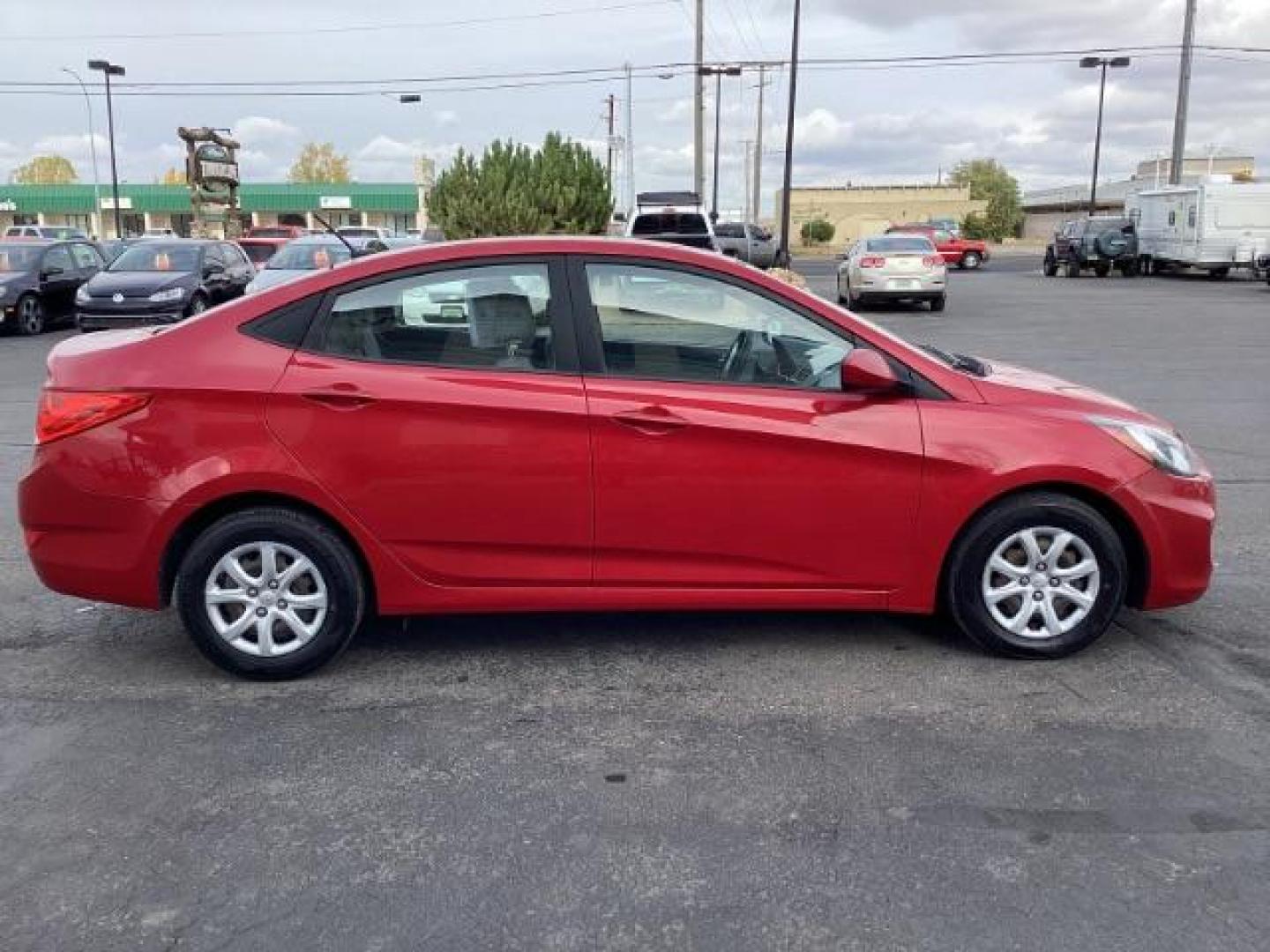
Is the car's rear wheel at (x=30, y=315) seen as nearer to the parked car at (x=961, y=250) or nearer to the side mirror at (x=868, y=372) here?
the side mirror at (x=868, y=372)

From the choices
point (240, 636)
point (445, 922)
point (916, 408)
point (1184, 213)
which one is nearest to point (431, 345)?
point (240, 636)

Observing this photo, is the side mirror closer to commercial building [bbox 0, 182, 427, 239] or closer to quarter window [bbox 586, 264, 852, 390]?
quarter window [bbox 586, 264, 852, 390]

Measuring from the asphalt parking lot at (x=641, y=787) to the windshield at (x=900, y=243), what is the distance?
18.8 m

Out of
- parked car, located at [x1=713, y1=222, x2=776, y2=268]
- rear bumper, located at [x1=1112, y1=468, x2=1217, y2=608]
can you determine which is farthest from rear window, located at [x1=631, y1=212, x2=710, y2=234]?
rear bumper, located at [x1=1112, y1=468, x2=1217, y2=608]

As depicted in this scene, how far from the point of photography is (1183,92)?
4000 centimetres

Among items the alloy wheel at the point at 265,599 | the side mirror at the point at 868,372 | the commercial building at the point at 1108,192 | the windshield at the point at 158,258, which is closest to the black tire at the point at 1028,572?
the side mirror at the point at 868,372

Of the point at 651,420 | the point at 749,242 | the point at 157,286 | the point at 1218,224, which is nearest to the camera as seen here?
the point at 651,420

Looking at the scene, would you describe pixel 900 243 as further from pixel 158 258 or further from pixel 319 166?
pixel 319 166

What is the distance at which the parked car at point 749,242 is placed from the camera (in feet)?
122

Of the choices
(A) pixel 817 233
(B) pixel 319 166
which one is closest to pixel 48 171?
(B) pixel 319 166

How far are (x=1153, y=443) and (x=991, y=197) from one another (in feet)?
339

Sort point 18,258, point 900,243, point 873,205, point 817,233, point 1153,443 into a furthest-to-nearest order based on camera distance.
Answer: point 873,205, point 817,233, point 900,243, point 18,258, point 1153,443

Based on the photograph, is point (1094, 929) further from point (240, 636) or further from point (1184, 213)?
point (1184, 213)

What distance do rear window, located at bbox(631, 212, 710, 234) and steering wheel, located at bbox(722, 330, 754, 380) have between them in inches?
677
